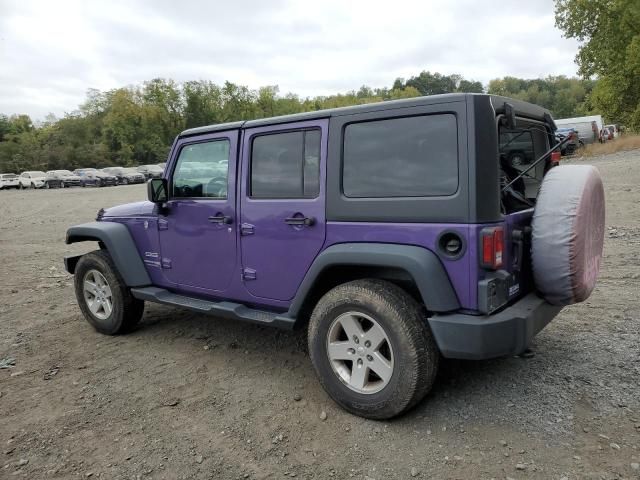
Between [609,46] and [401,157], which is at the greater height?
[609,46]

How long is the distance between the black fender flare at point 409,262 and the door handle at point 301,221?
235 millimetres

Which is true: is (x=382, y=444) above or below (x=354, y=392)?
below

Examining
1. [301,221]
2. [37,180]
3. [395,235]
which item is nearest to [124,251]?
[301,221]

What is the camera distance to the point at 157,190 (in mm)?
4262

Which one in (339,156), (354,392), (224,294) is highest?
(339,156)

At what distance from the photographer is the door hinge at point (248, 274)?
3.70 metres

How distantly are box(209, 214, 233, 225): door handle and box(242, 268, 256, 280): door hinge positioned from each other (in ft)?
1.30

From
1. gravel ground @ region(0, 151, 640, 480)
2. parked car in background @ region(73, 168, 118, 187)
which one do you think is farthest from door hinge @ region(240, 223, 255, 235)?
parked car in background @ region(73, 168, 118, 187)

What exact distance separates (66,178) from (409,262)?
141 ft

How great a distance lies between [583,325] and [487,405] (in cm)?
170

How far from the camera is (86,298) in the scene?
5020 mm

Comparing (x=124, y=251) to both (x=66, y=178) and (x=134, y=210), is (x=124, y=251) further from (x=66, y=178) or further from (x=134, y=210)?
(x=66, y=178)

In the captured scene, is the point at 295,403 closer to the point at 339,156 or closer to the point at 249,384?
the point at 249,384

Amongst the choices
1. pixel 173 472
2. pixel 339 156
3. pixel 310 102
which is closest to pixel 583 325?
pixel 339 156
